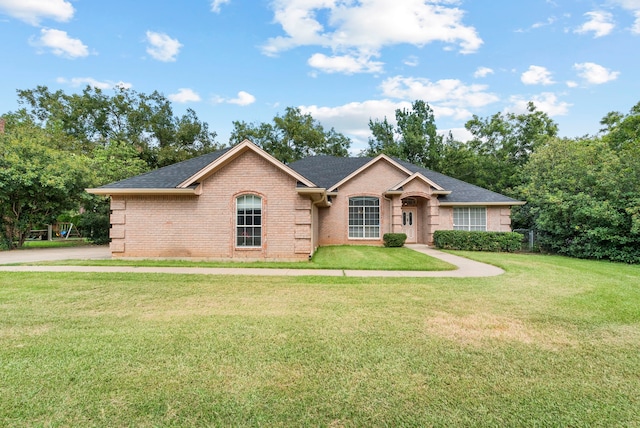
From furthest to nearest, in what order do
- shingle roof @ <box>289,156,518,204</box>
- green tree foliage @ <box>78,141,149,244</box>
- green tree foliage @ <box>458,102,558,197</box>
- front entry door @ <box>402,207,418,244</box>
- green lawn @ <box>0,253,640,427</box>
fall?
1. green tree foliage @ <box>458,102,558,197</box>
2. front entry door @ <box>402,207,418,244</box>
3. green tree foliage @ <box>78,141,149,244</box>
4. shingle roof @ <box>289,156,518,204</box>
5. green lawn @ <box>0,253,640,427</box>

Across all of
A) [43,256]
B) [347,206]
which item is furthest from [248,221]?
[43,256]

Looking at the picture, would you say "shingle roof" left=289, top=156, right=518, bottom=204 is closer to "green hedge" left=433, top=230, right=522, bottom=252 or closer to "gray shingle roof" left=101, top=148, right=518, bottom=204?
"gray shingle roof" left=101, top=148, right=518, bottom=204

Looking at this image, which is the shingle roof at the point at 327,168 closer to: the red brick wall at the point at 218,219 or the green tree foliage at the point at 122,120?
the red brick wall at the point at 218,219

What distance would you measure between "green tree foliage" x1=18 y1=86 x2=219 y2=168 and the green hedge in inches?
1153

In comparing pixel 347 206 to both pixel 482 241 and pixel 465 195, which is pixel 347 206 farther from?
pixel 482 241

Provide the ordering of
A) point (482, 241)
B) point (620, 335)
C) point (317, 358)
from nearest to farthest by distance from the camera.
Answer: point (317, 358), point (620, 335), point (482, 241)

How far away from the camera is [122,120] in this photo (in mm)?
36719

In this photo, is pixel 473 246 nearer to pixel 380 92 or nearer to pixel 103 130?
pixel 380 92

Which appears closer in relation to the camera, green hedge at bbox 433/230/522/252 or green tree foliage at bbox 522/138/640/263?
green tree foliage at bbox 522/138/640/263

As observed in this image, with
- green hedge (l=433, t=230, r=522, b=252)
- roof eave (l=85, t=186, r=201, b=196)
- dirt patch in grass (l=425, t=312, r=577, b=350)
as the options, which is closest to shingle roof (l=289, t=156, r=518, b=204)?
green hedge (l=433, t=230, r=522, b=252)

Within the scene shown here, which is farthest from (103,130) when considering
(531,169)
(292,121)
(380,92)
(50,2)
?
(531,169)

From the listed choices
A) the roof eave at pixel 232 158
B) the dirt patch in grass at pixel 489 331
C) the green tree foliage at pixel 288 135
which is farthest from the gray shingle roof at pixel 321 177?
the green tree foliage at pixel 288 135

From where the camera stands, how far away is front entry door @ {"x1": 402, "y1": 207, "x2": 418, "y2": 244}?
2052cm

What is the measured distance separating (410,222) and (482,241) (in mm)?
4633
